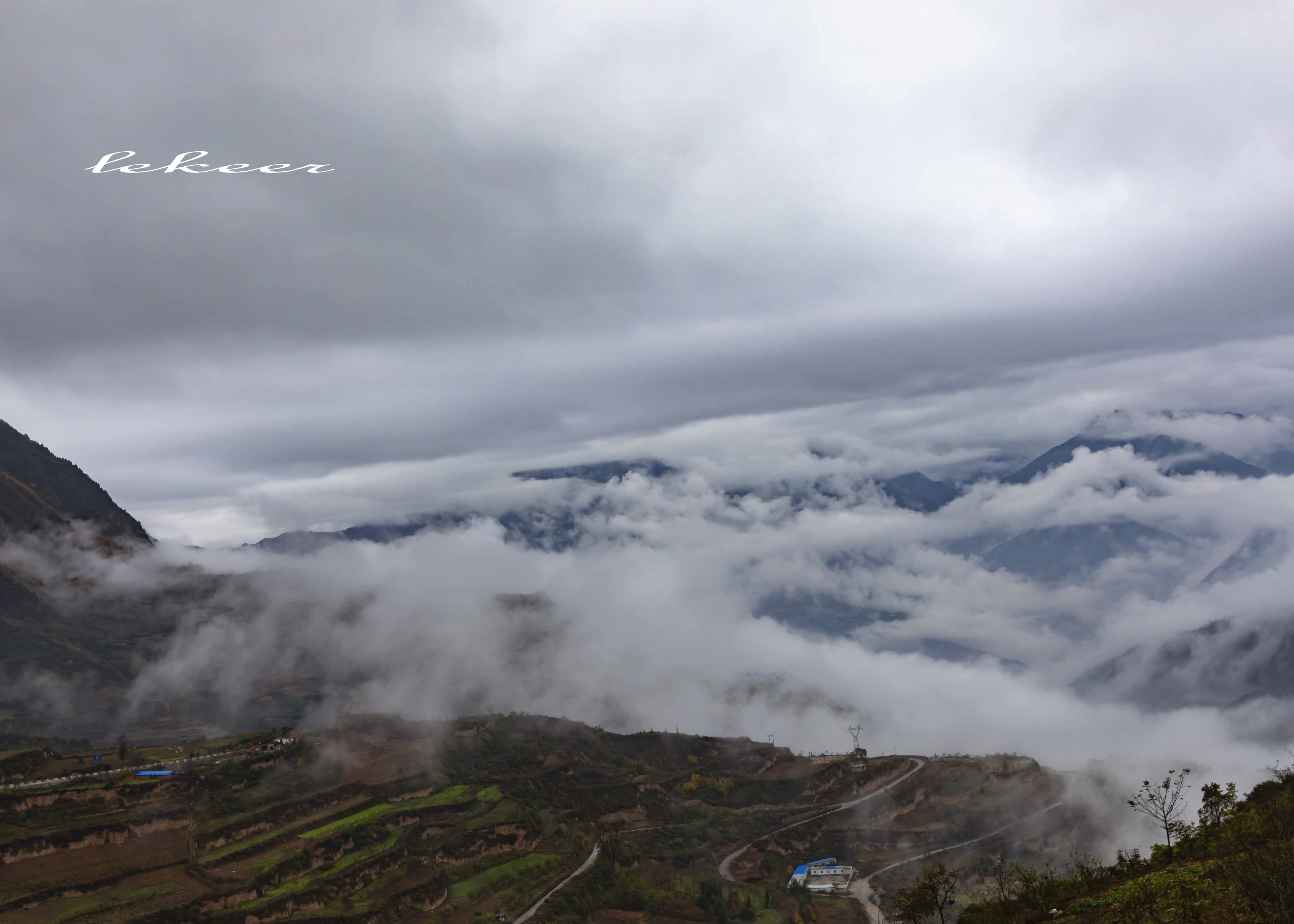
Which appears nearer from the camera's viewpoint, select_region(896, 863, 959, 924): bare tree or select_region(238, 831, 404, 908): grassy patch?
select_region(896, 863, 959, 924): bare tree

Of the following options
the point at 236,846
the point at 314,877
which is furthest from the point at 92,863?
the point at 314,877

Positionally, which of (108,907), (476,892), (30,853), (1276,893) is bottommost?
(476,892)

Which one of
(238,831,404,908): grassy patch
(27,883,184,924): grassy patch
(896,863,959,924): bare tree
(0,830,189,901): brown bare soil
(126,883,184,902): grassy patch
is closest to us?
(896,863,959,924): bare tree

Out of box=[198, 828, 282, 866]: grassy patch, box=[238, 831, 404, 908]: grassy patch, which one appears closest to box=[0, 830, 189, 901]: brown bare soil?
box=[198, 828, 282, 866]: grassy patch

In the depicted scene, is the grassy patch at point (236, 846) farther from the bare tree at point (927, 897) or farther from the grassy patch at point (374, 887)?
the bare tree at point (927, 897)

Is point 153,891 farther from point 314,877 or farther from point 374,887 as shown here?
point 374,887

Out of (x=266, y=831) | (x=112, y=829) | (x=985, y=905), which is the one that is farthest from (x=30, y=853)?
(x=985, y=905)

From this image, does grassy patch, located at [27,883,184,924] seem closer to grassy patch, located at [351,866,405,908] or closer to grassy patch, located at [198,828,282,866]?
grassy patch, located at [198,828,282,866]

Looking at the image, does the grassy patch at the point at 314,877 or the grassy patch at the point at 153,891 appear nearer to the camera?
the grassy patch at the point at 153,891

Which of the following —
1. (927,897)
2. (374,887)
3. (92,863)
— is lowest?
(374,887)

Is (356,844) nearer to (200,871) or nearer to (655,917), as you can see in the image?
(200,871)

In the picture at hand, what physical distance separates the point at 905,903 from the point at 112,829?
156908 millimetres

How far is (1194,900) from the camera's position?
68.3 m

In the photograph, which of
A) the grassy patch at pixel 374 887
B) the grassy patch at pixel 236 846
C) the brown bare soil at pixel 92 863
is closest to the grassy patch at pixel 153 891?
the brown bare soil at pixel 92 863
